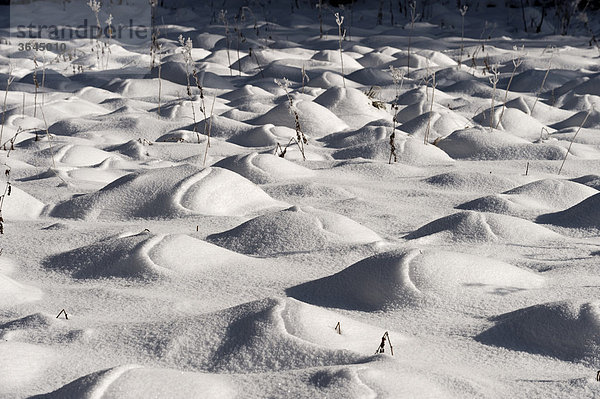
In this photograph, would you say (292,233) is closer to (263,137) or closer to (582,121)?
(263,137)

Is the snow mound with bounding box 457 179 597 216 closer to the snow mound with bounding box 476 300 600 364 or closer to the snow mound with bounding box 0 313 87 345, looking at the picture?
the snow mound with bounding box 476 300 600 364

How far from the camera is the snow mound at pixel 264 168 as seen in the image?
2.93 metres

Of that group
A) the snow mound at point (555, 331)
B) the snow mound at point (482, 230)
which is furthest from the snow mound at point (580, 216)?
the snow mound at point (555, 331)

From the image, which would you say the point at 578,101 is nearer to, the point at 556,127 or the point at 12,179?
the point at 556,127

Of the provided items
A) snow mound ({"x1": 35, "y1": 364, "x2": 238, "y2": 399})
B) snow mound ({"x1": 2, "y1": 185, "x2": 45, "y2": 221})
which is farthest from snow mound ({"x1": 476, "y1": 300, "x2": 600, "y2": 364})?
snow mound ({"x1": 2, "y1": 185, "x2": 45, "y2": 221})

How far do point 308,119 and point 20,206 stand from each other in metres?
1.69

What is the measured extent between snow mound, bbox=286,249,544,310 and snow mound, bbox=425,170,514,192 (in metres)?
0.99

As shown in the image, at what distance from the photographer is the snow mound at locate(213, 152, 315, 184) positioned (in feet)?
9.60

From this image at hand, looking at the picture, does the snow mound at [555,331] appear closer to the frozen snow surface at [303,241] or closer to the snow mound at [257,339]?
the frozen snow surface at [303,241]

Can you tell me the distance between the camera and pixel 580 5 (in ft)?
28.0

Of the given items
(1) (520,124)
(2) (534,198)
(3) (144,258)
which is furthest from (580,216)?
(1) (520,124)

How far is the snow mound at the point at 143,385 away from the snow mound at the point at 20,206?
1.30m

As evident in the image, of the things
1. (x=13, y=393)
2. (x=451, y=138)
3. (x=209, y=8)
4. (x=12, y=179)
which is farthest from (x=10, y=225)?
(x=209, y=8)

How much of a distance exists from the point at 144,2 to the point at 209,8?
789mm
